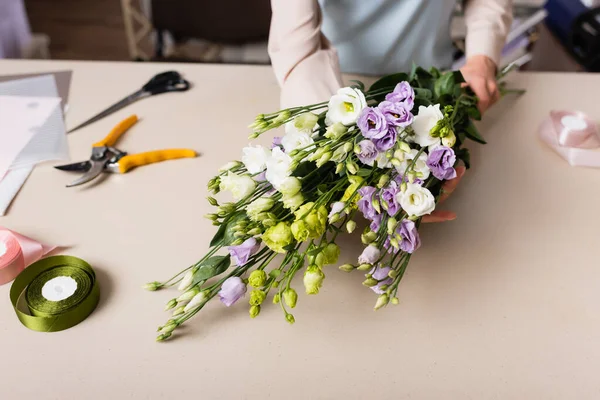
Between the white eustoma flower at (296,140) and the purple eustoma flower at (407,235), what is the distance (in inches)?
5.4

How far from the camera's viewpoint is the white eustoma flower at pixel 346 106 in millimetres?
577

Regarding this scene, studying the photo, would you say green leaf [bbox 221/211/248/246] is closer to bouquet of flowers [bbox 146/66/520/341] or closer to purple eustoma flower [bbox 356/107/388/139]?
bouquet of flowers [bbox 146/66/520/341]

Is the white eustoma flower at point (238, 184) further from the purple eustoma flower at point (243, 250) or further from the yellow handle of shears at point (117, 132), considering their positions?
the yellow handle of shears at point (117, 132)

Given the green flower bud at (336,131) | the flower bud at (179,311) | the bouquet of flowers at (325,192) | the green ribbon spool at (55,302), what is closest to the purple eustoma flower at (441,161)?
the bouquet of flowers at (325,192)

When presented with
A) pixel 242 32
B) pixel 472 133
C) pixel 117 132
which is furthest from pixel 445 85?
pixel 242 32

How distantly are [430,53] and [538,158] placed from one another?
336 mm

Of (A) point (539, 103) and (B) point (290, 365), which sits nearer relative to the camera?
(B) point (290, 365)

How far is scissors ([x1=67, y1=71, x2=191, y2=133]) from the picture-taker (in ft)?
3.08

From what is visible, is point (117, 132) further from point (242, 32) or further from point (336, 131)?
point (242, 32)

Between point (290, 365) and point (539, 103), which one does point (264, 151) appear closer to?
point (290, 365)

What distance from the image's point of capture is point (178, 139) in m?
0.88

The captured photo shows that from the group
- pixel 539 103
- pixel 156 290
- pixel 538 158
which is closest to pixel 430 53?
pixel 539 103

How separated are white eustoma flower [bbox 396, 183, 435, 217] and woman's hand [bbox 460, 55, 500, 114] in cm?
37

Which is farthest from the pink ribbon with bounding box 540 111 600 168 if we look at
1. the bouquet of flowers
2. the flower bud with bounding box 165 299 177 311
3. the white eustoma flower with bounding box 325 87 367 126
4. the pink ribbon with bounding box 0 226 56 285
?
the pink ribbon with bounding box 0 226 56 285
